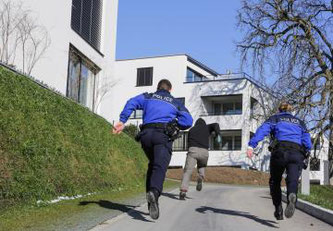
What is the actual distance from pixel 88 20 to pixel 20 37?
723 centimetres

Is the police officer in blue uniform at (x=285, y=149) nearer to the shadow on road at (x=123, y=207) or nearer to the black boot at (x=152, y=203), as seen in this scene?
the black boot at (x=152, y=203)

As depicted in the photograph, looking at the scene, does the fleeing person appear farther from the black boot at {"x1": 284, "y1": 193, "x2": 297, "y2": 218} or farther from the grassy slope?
the black boot at {"x1": 284, "y1": 193, "x2": 297, "y2": 218}

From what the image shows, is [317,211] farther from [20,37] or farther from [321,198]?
[20,37]

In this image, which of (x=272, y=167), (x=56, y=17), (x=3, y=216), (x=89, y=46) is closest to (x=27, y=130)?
(x=3, y=216)

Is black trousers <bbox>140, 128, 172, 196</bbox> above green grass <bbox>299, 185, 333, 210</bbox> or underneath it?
above

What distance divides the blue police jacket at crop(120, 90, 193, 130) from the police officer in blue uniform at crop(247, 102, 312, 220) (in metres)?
1.22

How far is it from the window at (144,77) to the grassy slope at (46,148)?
33525 mm

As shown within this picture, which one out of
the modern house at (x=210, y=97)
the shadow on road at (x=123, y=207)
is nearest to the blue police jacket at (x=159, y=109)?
the shadow on road at (x=123, y=207)

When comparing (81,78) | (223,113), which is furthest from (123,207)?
(223,113)

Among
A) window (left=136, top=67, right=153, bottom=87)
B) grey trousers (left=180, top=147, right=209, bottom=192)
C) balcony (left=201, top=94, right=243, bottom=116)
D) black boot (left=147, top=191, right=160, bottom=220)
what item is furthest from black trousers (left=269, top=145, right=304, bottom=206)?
window (left=136, top=67, right=153, bottom=87)

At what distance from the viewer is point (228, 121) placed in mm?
43188

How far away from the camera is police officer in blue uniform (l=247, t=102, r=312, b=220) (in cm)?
730

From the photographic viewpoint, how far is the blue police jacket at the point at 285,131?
7.46 m

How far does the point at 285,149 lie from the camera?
734 centimetres
